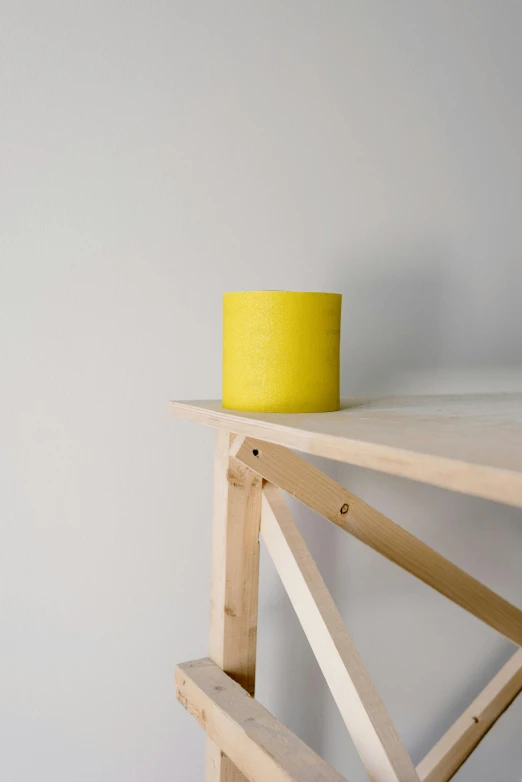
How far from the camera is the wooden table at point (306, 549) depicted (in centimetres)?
52

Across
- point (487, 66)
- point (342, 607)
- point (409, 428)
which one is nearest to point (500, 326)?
point (487, 66)

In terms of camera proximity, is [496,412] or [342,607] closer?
[496,412]

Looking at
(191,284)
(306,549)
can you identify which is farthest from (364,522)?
(191,284)

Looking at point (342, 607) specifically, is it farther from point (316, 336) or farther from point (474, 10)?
point (474, 10)

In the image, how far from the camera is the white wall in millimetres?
925

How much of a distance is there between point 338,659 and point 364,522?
182 millimetres

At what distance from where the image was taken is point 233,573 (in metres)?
0.78

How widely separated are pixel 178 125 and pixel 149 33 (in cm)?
13

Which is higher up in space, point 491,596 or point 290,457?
point 290,457

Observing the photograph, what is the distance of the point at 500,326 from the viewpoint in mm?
1279

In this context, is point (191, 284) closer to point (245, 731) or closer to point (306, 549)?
point (306, 549)

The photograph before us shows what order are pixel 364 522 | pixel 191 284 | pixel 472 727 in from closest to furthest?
pixel 364 522
pixel 191 284
pixel 472 727

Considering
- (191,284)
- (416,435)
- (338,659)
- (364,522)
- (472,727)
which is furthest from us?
(472,727)

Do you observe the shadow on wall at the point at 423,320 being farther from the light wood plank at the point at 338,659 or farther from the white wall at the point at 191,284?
the light wood plank at the point at 338,659
